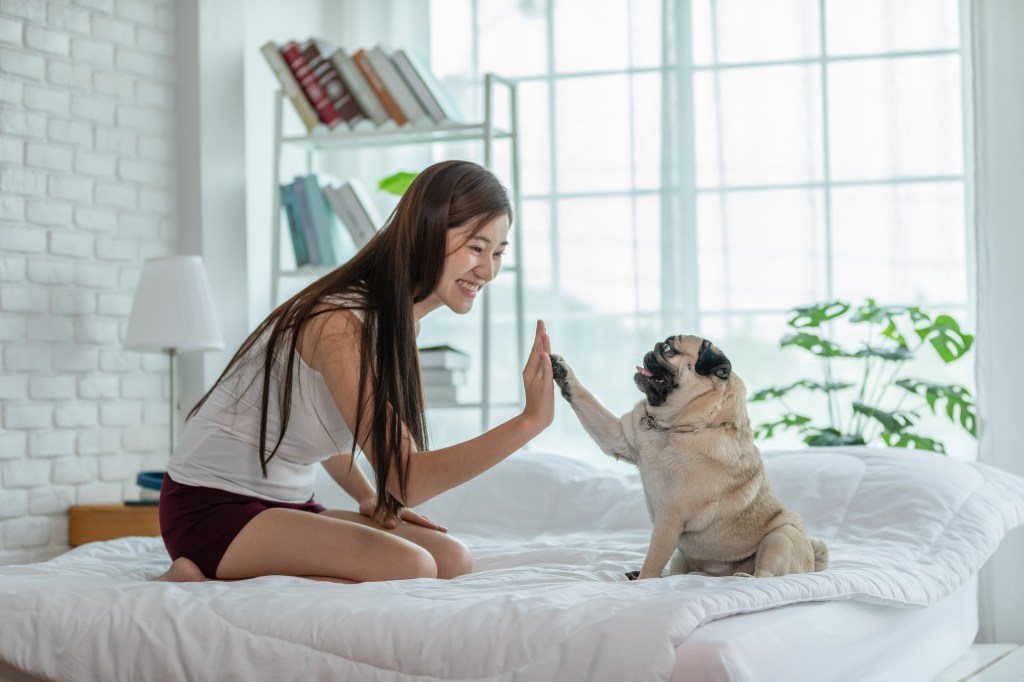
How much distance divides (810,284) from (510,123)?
1.12 m

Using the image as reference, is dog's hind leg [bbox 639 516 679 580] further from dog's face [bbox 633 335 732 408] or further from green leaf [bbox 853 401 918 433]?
green leaf [bbox 853 401 918 433]

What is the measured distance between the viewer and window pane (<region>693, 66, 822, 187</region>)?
356 centimetres

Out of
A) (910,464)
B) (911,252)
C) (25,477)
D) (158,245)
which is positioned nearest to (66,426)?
(25,477)

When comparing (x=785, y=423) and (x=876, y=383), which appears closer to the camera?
(x=785, y=423)

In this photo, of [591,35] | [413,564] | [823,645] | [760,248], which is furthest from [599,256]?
[823,645]

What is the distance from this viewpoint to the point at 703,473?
173 cm

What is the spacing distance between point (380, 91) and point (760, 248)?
1325 millimetres

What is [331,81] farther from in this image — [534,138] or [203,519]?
[203,519]

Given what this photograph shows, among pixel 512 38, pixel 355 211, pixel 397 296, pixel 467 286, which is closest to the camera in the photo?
pixel 397 296

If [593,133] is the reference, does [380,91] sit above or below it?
above

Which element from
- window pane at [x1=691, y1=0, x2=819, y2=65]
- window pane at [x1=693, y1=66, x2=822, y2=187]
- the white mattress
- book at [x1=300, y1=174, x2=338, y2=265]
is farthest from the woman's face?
window pane at [x1=691, y1=0, x2=819, y2=65]

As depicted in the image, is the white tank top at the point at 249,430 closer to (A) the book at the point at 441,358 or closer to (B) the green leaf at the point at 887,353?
(A) the book at the point at 441,358

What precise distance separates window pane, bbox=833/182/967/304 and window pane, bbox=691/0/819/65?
1.66 feet

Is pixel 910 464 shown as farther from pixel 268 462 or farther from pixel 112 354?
pixel 112 354
